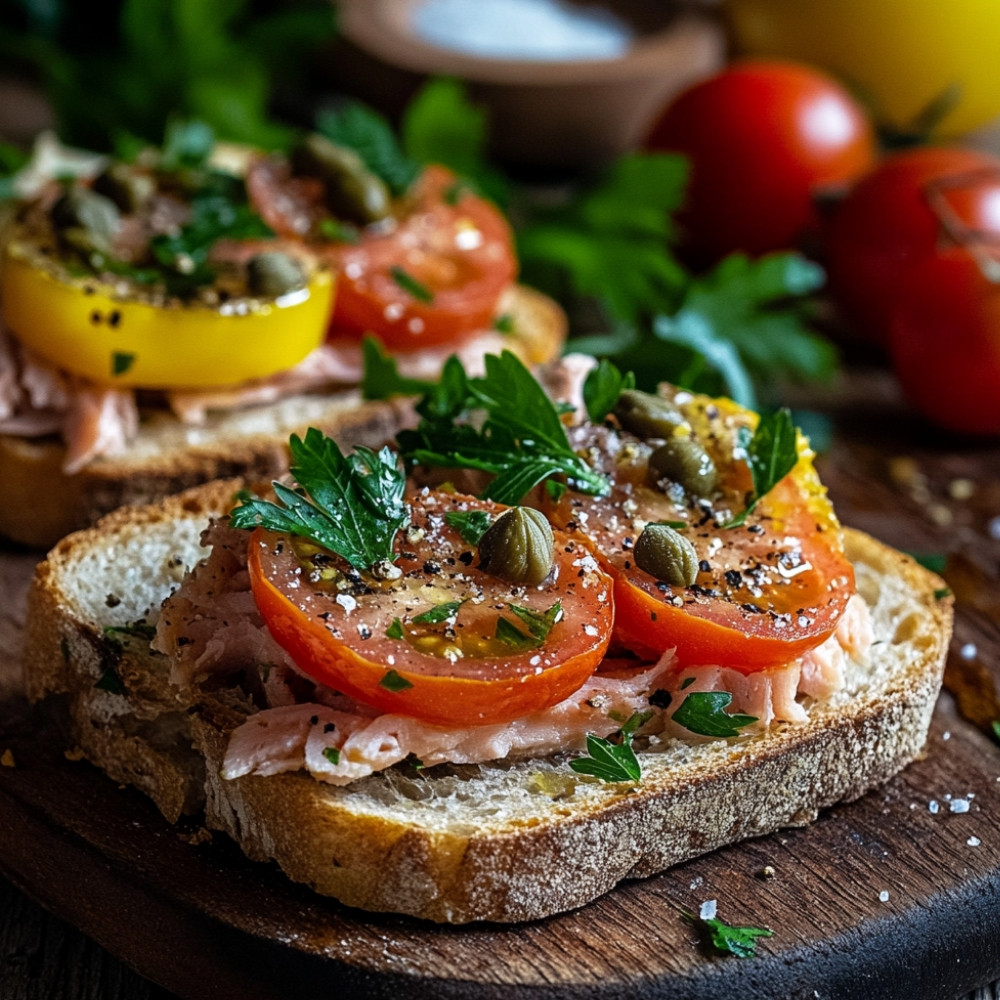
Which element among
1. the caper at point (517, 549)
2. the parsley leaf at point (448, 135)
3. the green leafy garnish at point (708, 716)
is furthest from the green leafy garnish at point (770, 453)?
the parsley leaf at point (448, 135)

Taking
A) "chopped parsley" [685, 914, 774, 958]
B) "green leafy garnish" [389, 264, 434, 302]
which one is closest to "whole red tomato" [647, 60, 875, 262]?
"green leafy garnish" [389, 264, 434, 302]

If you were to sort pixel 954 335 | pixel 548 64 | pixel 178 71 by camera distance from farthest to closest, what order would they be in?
pixel 548 64, pixel 178 71, pixel 954 335

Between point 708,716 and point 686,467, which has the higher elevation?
point 686,467

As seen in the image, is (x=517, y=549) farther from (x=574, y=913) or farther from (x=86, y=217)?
(x=86, y=217)

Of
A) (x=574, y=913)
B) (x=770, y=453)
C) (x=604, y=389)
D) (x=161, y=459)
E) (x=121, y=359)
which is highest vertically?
(x=770, y=453)

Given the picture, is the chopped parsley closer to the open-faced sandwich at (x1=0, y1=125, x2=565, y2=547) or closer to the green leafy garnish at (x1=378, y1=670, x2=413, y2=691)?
the green leafy garnish at (x1=378, y1=670, x2=413, y2=691)

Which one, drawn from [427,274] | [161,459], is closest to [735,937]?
[161,459]

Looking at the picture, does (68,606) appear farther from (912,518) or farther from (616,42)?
(616,42)

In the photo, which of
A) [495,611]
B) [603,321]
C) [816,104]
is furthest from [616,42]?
[495,611]
